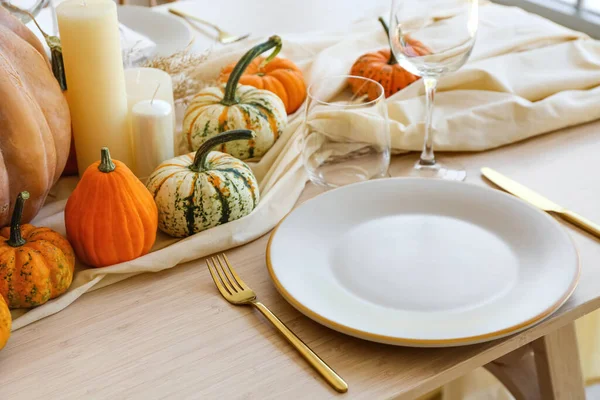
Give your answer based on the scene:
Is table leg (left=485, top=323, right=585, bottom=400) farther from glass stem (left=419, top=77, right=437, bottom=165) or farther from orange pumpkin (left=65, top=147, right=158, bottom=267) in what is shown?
orange pumpkin (left=65, top=147, right=158, bottom=267)

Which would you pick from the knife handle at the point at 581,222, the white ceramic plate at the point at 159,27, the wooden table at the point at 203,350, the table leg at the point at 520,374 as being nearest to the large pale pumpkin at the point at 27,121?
the wooden table at the point at 203,350

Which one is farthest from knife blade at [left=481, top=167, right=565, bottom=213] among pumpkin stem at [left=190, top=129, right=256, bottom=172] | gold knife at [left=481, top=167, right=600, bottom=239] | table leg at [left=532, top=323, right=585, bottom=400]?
pumpkin stem at [left=190, top=129, right=256, bottom=172]

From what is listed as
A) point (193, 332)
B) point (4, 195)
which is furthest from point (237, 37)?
point (193, 332)

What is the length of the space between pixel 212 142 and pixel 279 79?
382 millimetres

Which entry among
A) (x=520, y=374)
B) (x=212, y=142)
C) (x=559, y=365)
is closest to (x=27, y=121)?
(x=212, y=142)

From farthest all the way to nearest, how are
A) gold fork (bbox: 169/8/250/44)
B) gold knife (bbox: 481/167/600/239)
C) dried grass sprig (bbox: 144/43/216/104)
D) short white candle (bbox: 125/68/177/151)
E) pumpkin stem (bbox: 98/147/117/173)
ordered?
gold fork (bbox: 169/8/250/44) → dried grass sprig (bbox: 144/43/216/104) → short white candle (bbox: 125/68/177/151) → gold knife (bbox: 481/167/600/239) → pumpkin stem (bbox: 98/147/117/173)

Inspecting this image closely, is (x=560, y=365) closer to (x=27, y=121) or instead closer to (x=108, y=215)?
(x=108, y=215)

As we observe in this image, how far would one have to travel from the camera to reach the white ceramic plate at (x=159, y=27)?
1338mm

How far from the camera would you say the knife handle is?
0.87 meters

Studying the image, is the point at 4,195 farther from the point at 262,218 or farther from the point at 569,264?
the point at 569,264

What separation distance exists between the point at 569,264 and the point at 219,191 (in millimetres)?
410

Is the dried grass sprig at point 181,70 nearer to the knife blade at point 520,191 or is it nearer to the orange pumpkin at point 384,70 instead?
the orange pumpkin at point 384,70

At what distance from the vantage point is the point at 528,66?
126 centimetres

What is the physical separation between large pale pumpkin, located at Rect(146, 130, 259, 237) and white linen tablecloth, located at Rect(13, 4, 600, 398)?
2cm
